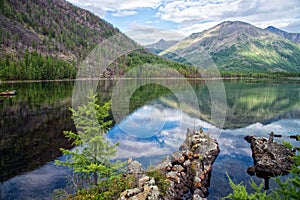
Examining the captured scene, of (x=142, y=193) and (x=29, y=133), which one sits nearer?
(x=142, y=193)

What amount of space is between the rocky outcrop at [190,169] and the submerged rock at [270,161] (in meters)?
4.45

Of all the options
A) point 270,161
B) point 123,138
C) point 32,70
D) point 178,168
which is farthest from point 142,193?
point 32,70

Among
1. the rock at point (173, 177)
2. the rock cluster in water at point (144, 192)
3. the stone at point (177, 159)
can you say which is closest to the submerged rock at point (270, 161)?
the stone at point (177, 159)

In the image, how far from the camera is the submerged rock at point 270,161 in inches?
912

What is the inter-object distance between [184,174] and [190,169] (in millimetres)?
1375

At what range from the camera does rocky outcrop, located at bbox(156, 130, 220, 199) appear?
17922mm

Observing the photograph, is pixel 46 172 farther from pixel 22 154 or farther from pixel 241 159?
pixel 241 159

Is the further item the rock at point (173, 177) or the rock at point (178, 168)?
the rock at point (178, 168)

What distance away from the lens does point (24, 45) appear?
563 ft

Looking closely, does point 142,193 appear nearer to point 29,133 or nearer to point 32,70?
point 29,133

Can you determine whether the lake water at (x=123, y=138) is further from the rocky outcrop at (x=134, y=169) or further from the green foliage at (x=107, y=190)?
the rocky outcrop at (x=134, y=169)

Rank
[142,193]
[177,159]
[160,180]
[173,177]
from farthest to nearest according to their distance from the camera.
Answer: [177,159] → [173,177] → [160,180] → [142,193]

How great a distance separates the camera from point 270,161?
79.2 feet

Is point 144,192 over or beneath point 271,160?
over
